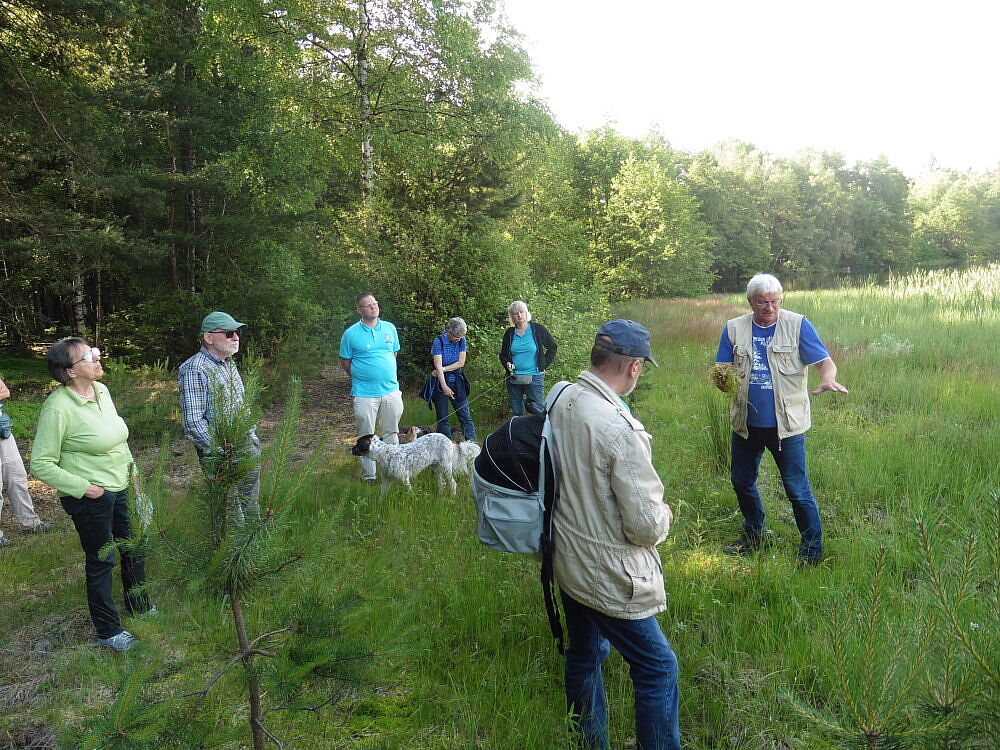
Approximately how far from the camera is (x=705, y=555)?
4293 millimetres

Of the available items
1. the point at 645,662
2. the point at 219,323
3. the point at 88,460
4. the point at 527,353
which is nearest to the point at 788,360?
the point at 645,662

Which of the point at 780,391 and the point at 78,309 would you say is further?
the point at 78,309

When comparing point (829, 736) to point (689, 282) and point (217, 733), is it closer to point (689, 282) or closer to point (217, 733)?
point (217, 733)

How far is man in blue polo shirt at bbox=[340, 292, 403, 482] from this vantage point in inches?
247

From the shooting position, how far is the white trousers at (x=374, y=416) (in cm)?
634

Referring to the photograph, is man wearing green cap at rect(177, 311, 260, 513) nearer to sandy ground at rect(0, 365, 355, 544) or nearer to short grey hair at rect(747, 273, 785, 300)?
sandy ground at rect(0, 365, 355, 544)

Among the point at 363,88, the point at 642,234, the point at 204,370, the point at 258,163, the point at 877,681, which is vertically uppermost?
the point at 363,88

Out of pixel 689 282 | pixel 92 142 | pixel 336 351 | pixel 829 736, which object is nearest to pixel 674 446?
pixel 829 736

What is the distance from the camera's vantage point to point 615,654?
3322 millimetres

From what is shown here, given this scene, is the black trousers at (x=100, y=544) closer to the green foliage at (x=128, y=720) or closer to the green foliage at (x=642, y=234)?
the green foliage at (x=128, y=720)

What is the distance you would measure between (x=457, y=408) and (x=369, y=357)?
173 cm

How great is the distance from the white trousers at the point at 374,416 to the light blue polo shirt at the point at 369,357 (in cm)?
8

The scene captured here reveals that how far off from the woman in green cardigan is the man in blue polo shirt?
274 cm

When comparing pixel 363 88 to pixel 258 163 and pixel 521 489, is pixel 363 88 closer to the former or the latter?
pixel 258 163
